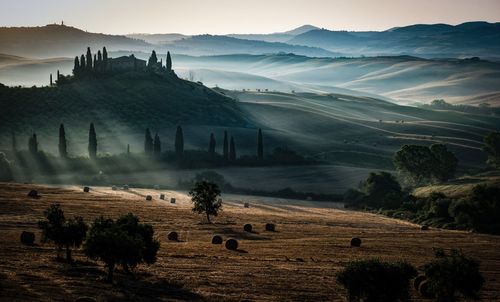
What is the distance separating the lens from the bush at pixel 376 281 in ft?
167

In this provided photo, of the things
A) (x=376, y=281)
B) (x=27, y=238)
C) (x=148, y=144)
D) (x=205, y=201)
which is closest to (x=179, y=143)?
(x=148, y=144)

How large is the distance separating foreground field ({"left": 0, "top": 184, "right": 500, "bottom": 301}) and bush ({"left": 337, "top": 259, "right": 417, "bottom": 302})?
3.17 m

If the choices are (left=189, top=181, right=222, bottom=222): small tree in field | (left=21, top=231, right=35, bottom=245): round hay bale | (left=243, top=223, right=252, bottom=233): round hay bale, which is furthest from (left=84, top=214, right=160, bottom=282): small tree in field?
(left=189, top=181, right=222, bottom=222): small tree in field

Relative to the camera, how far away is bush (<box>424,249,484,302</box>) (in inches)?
2072

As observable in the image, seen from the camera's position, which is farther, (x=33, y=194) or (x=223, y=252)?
(x=33, y=194)

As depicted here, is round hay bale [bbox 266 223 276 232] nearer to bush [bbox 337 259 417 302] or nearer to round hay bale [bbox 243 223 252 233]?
round hay bale [bbox 243 223 252 233]

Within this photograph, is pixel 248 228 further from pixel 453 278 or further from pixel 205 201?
pixel 453 278

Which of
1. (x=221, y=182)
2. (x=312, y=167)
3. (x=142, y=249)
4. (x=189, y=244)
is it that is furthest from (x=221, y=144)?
(x=142, y=249)

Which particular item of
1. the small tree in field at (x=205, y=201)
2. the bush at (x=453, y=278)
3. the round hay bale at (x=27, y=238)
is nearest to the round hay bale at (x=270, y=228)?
the small tree in field at (x=205, y=201)

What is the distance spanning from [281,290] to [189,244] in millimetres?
22773

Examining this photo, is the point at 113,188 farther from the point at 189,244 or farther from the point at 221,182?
the point at 189,244

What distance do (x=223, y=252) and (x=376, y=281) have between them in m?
24.2

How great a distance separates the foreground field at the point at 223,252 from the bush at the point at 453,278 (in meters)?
4.23

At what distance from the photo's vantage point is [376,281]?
5078cm
